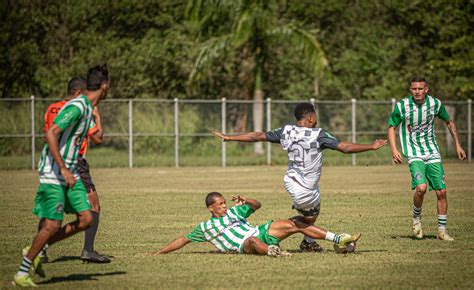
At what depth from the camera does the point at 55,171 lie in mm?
8859

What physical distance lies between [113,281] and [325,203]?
960cm

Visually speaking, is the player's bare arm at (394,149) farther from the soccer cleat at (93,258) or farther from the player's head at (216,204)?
the soccer cleat at (93,258)

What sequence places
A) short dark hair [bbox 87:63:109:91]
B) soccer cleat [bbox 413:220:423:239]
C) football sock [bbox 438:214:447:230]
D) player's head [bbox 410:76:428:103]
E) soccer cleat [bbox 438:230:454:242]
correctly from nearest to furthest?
short dark hair [bbox 87:63:109:91] < soccer cleat [bbox 438:230:454:242] < football sock [bbox 438:214:447:230] < soccer cleat [bbox 413:220:423:239] < player's head [bbox 410:76:428:103]

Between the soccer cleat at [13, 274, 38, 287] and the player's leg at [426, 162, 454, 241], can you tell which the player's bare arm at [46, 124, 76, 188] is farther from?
the player's leg at [426, 162, 454, 241]

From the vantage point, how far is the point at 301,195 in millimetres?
10688

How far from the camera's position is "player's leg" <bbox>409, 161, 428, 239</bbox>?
500 inches

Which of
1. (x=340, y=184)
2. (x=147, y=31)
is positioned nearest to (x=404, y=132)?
(x=340, y=184)

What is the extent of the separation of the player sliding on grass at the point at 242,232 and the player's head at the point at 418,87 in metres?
2.80

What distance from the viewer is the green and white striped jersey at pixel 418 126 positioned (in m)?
12.9

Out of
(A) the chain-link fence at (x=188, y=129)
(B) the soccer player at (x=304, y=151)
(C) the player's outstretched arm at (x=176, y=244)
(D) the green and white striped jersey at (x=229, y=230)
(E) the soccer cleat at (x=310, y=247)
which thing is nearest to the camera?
(B) the soccer player at (x=304, y=151)

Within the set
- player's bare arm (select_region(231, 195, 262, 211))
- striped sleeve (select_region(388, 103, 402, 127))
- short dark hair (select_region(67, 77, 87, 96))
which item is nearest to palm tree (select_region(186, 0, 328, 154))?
striped sleeve (select_region(388, 103, 402, 127))

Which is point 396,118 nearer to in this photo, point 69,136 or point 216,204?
point 216,204

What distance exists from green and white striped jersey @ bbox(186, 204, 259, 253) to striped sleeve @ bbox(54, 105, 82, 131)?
8.33 ft

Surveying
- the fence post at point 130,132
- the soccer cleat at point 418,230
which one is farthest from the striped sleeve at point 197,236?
the fence post at point 130,132
